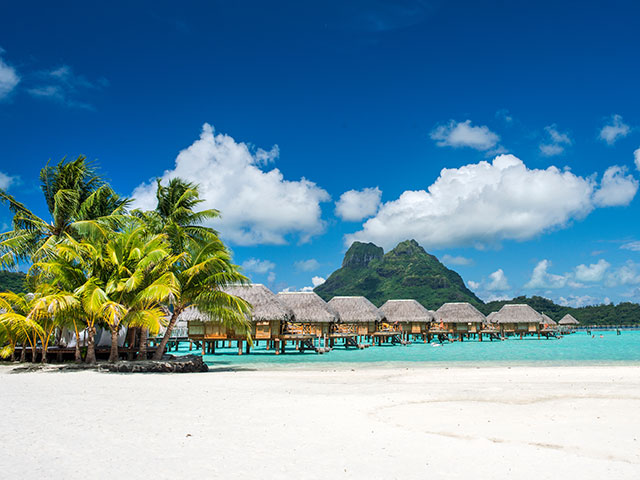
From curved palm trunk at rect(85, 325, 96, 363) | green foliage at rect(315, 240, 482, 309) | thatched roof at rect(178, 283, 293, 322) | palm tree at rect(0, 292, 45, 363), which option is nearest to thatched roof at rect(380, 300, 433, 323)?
thatched roof at rect(178, 283, 293, 322)

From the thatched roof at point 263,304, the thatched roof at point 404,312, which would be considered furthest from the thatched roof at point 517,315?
the thatched roof at point 263,304

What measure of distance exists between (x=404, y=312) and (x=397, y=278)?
196 feet

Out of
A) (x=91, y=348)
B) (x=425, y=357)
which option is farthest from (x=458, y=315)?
(x=91, y=348)

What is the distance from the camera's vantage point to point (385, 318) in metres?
43.9

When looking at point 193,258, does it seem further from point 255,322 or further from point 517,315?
point 517,315

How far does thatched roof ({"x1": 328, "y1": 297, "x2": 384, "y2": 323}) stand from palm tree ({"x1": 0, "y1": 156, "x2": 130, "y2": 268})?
2281cm

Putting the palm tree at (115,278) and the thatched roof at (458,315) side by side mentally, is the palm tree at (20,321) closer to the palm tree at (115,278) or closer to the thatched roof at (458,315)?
the palm tree at (115,278)

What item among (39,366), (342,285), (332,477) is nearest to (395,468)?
(332,477)

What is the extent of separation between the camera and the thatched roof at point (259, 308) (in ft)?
89.0

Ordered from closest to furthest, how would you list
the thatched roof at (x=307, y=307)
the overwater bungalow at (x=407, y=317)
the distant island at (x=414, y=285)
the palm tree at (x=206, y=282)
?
the palm tree at (x=206, y=282) → the thatched roof at (x=307, y=307) → the overwater bungalow at (x=407, y=317) → the distant island at (x=414, y=285)

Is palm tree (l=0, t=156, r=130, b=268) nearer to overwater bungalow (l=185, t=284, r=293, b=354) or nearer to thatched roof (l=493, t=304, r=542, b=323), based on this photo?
overwater bungalow (l=185, t=284, r=293, b=354)

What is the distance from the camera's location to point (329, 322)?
111 feet

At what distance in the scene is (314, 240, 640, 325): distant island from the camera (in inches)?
3568

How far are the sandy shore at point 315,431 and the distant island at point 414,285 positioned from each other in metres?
77.3
